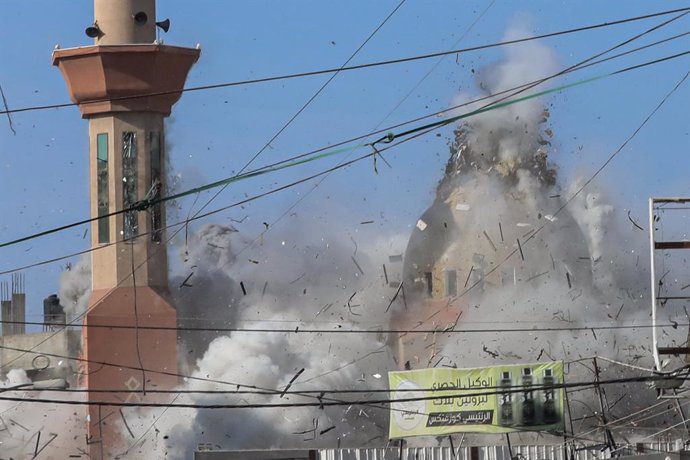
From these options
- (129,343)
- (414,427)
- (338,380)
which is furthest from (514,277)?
(414,427)

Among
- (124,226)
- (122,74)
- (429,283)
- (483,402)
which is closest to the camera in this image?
(483,402)

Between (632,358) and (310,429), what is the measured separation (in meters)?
13.9

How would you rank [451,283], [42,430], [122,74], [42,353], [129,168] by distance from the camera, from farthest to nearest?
[42,353] < [451,283] < [42,430] < [129,168] < [122,74]

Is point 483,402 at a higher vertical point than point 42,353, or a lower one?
lower

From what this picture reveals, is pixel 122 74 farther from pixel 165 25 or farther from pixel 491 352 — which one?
pixel 491 352

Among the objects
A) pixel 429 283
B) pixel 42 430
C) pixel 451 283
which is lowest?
pixel 42 430

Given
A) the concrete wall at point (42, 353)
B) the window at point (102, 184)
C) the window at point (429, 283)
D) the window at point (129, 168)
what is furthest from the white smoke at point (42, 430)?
the window at point (429, 283)

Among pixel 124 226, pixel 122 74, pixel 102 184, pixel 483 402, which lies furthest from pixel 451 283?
pixel 483 402

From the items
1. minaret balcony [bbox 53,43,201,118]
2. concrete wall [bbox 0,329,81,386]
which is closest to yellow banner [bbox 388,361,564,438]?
minaret balcony [bbox 53,43,201,118]

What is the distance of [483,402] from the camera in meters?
37.9

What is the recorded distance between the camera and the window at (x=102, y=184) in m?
48.6

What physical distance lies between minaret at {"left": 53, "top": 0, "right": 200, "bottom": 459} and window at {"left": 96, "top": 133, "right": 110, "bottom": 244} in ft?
0.11

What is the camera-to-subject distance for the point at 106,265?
162 feet

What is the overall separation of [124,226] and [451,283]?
17146 mm
